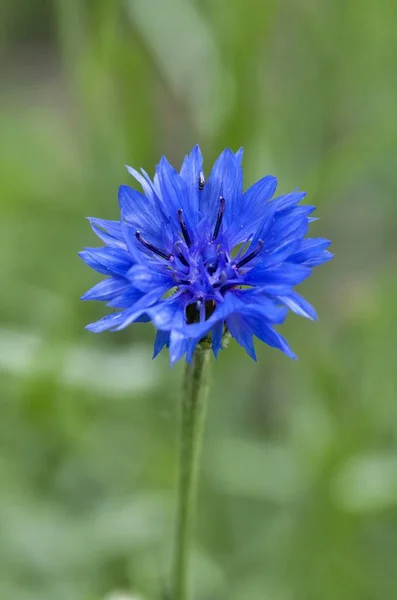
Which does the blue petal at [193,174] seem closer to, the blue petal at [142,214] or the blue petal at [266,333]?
the blue petal at [142,214]

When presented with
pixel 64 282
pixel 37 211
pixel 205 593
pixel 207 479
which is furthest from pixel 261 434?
pixel 37 211

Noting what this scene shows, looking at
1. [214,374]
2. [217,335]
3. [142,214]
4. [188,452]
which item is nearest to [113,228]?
[142,214]

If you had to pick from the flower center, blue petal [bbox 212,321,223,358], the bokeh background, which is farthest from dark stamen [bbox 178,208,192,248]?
the bokeh background

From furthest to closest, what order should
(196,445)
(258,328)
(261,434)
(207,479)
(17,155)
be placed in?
(17,155) < (261,434) < (207,479) < (196,445) < (258,328)

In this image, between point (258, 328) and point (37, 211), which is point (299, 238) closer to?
point (258, 328)

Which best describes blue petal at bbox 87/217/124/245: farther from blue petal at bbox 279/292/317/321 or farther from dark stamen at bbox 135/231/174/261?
blue petal at bbox 279/292/317/321

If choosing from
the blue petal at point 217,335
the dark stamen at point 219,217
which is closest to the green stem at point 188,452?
the blue petal at point 217,335

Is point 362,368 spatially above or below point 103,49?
below
